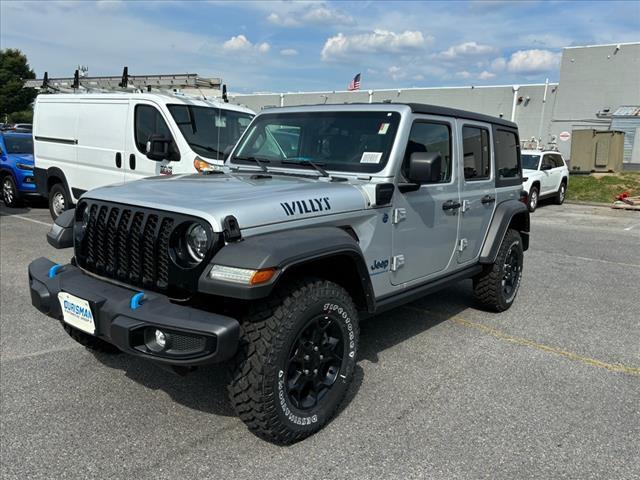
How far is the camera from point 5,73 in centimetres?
5378

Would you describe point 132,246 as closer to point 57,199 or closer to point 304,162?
point 304,162

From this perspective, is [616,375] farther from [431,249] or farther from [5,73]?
[5,73]

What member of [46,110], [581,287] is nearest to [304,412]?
[581,287]

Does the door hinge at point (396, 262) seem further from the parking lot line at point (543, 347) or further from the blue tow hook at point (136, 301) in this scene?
the blue tow hook at point (136, 301)

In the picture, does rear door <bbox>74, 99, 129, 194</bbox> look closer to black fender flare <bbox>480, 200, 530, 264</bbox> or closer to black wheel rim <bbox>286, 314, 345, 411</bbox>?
black fender flare <bbox>480, 200, 530, 264</bbox>

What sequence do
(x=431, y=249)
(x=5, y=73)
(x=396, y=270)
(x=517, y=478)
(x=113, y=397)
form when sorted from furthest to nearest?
(x=5, y=73) → (x=431, y=249) → (x=396, y=270) → (x=113, y=397) → (x=517, y=478)

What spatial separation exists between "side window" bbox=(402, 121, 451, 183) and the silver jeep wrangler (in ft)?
0.05

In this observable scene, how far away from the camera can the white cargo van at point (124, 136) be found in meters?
7.63

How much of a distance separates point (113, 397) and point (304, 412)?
1324 mm

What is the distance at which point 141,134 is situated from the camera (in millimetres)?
8000

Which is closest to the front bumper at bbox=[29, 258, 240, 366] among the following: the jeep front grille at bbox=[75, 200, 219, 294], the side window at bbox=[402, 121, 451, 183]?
the jeep front grille at bbox=[75, 200, 219, 294]

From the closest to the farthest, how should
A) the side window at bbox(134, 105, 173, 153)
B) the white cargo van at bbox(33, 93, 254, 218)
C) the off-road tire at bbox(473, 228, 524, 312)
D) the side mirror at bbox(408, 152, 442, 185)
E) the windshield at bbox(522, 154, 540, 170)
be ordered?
1. the side mirror at bbox(408, 152, 442, 185)
2. the off-road tire at bbox(473, 228, 524, 312)
3. the white cargo van at bbox(33, 93, 254, 218)
4. the side window at bbox(134, 105, 173, 153)
5. the windshield at bbox(522, 154, 540, 170)

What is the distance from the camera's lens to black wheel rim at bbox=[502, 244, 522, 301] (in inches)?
209

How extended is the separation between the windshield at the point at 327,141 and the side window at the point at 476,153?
1.03 m
